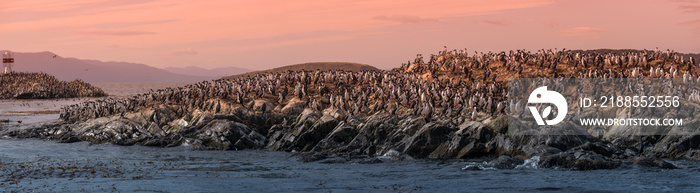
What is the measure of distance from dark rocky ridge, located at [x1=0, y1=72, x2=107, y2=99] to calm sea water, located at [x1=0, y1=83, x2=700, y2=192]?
3508 inches

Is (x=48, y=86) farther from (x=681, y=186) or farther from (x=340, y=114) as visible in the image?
(x=681, y=186)

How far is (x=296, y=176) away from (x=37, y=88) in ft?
346

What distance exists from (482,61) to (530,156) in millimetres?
23593

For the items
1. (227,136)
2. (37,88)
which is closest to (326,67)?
(37,88)

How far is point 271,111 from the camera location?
49.1 metres

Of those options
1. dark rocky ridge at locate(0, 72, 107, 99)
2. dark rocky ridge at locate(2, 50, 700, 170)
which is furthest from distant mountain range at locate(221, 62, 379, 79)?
dark rocky ridge at locate(2, 50, 700, 170)

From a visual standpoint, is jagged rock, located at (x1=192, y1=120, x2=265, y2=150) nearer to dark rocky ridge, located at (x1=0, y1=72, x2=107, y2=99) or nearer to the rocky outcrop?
the rocky outcrop

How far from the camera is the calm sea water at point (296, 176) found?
2794 cm

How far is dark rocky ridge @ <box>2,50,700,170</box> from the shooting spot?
35.9 metres

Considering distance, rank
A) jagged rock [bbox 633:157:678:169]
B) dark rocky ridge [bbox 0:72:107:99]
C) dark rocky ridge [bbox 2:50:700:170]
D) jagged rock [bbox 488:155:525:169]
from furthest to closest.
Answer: dark rocky ridge [bbox 0:72:107:99] < dark rocky ridge [bbox 2:50:700:170] < jagged rock [bbox 488:155:525:169] < jagged rock [bbox 633:157:678:169]

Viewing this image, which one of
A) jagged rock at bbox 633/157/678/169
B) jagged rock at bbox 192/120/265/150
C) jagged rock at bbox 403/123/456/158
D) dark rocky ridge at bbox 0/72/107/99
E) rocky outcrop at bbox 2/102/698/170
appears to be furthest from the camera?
dark rocky ridge at bbox 0/72/107/99

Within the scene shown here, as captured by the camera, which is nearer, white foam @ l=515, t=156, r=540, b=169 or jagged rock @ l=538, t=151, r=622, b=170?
jagged rock @ l=538, t=151, r=622, b=170
